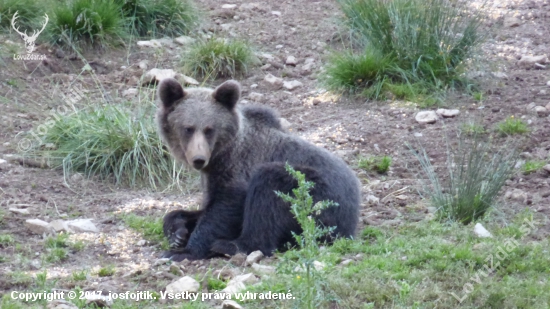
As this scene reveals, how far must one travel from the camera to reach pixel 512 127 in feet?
29.0

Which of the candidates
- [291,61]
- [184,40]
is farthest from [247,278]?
[184,40]

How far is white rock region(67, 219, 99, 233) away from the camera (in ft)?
22.5

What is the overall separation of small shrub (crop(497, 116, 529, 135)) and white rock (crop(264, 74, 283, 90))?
122 inches

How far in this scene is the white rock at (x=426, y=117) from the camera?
9.34m

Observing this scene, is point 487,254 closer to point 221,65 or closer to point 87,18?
point 221,65

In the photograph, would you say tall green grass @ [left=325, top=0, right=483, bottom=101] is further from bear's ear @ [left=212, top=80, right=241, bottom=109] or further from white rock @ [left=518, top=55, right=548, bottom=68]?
bear's ear @ [left=212, top=80, right=241, bottom=109]

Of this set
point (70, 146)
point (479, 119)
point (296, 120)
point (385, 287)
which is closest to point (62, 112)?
point (70, 146)

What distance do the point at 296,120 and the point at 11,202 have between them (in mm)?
3620

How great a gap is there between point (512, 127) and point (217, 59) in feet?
13.2

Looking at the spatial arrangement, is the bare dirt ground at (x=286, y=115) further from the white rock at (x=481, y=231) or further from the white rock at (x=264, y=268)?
the white rock at (x=481, y=231)

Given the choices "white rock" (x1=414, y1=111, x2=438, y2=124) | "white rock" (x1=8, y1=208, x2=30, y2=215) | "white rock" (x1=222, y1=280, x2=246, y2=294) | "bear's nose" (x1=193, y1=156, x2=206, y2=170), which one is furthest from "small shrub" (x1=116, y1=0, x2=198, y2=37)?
"white rock" (x1=222, y1=280, x2=246, y2=294)

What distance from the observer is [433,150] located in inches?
342

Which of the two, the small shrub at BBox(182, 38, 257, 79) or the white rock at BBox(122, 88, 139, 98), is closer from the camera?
the white rock at BBox(122, 88, 139, 98)

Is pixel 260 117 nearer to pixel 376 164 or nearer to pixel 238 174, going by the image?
pixel 238 174
